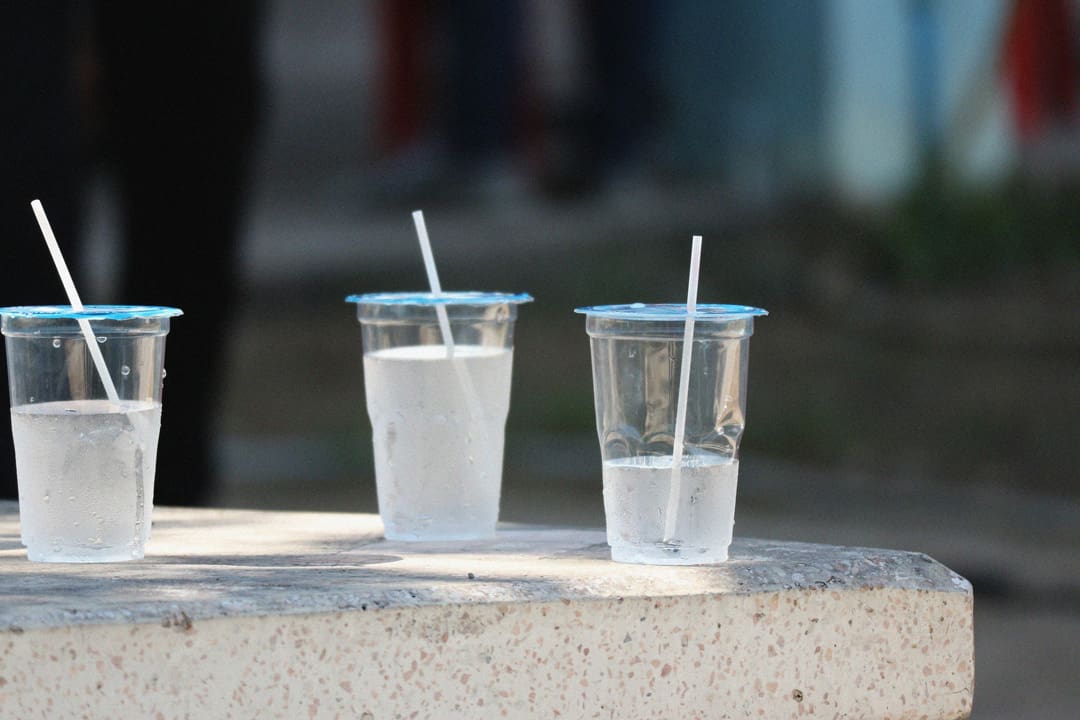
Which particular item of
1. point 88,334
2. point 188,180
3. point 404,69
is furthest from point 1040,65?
point 88,334

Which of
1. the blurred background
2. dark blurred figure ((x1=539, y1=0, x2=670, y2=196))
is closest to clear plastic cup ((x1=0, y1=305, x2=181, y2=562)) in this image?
the blurred background

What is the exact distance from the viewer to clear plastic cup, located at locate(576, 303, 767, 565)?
1.99 meters

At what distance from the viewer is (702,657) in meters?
1.86

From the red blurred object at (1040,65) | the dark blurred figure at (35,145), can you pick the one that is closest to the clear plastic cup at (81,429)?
the dark blurred figure at (35,145)

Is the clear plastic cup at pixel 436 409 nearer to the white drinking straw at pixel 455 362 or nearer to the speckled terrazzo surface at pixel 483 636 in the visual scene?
the white drinking straw at pixel 455 362

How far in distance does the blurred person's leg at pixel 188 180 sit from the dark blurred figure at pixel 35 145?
0.52 metres

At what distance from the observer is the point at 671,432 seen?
200 cm

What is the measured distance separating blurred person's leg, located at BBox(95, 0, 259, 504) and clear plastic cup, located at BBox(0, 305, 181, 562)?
2.73 meters

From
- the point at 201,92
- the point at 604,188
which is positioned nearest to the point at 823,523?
the point at 604,188

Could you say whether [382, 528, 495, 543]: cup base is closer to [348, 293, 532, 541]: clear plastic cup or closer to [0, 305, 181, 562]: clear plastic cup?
[348, 293, 532, 541]: clear plastic cup

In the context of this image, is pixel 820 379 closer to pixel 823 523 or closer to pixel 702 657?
pixel 823 523

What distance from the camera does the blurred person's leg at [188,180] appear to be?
4.76 metres

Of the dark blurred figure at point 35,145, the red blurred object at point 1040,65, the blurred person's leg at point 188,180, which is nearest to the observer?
the dark blurred figure at point 35,145

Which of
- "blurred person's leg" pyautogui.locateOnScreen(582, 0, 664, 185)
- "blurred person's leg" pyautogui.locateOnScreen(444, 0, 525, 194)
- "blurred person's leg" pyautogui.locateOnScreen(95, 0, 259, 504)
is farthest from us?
"blurred person's leg" pyautogui.locateOnScreen(444, 0, 525, 194)
